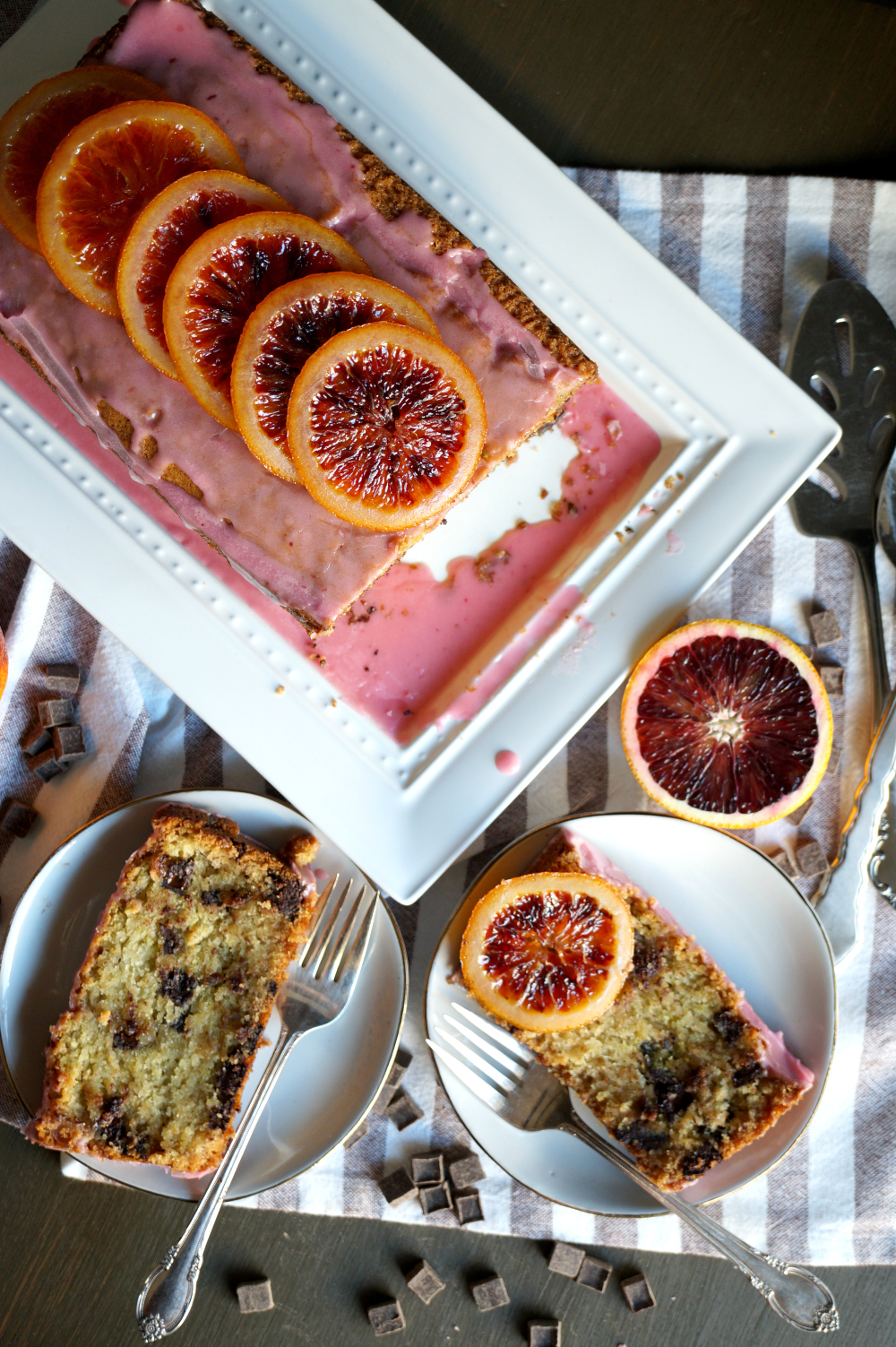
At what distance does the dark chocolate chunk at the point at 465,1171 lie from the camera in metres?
2.70

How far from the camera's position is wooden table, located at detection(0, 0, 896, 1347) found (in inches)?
104

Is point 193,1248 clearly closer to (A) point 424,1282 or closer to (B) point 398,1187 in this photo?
(B) point 398,1187

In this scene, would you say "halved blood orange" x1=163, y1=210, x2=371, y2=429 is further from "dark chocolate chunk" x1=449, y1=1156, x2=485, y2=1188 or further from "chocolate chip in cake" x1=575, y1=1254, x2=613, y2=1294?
"chocolate chip in cake" x1=575, y1=1254, x2=613, y2=1294

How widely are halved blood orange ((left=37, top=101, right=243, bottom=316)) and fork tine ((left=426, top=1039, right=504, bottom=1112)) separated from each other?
2.26m

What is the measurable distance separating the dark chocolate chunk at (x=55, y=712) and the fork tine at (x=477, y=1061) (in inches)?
57.5

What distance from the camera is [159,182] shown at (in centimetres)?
216

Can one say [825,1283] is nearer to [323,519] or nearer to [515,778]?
[515,778]

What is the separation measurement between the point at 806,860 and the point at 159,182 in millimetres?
2643

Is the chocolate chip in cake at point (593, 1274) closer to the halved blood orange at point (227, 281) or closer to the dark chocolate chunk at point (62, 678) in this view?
the dark chocolate chunk at point (62, 678)

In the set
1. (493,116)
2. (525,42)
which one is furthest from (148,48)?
(525,42)

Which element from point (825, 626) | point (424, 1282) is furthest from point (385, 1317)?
point (825, 626)

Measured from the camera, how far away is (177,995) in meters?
2.53

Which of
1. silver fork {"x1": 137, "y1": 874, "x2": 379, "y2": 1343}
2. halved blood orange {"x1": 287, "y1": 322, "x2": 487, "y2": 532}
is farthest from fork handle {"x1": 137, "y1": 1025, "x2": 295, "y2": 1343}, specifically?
halved blood orange {"x1": 287, "y1": 322, "x2": 487, "y2": 532}

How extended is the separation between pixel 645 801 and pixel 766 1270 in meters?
1.39
